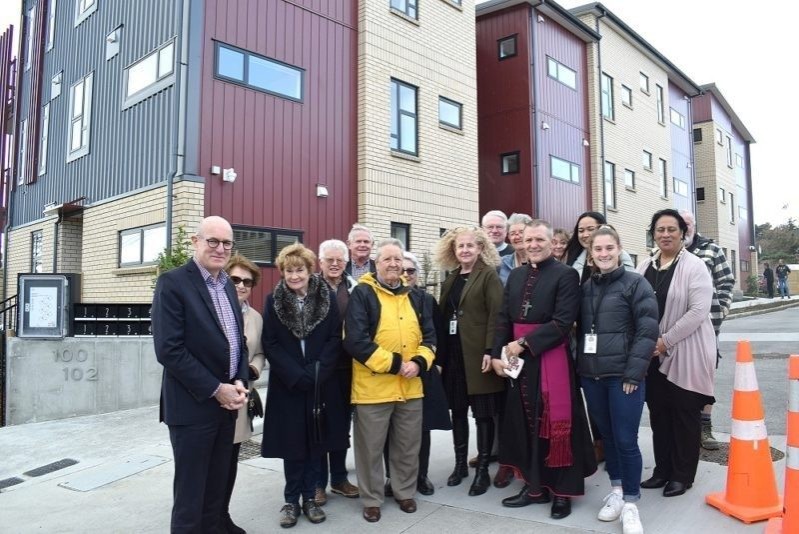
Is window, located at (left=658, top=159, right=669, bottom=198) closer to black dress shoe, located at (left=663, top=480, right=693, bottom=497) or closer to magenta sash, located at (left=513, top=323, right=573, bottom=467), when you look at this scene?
black dress shoe, located at (left=663, top=480, right=693, bottom=497)

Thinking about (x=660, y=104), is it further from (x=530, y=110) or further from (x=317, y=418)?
(x=317, y=418)

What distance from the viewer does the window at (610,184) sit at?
19.6 metres

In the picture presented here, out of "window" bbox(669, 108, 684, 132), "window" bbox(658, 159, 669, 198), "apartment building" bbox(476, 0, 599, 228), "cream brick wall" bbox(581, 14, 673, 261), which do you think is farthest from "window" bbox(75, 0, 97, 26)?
"window" bbox(669, 108, 684, 132)

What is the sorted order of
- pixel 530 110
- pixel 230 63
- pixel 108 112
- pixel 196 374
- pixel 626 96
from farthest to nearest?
pixel 626 96 → pixel 530 110 → pixel 108 112 → pixel 230 63 → pixel 196 374

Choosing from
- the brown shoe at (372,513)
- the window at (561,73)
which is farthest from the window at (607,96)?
the brown shoe at (372,513)

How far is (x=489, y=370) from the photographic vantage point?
14.0 ft

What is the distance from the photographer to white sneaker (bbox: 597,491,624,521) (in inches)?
146

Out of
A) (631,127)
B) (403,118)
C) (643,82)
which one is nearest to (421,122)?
(403,118)

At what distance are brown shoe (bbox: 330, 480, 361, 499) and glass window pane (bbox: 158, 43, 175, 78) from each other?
25.9ft

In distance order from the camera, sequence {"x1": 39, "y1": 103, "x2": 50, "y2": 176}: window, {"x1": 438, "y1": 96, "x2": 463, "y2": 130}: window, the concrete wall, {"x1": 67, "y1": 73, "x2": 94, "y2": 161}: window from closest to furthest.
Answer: the concrete wall, {"x1": 67, "y1": 73, "x2": 94, "y2": 161}: window, {"x1": 438, "y1": 96, "x2": 463, "y2": 130}: window, {"x1": 39, "y1": 103, "x2": 50, "y2": 176}: window

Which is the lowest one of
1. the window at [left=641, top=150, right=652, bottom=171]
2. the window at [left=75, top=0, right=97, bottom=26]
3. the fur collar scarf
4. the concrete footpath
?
the concrete footpath

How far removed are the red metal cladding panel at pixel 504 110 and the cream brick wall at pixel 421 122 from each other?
2826mm

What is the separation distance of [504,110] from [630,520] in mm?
14965

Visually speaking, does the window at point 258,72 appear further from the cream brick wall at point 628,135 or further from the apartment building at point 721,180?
the apartment building at point 721,180
